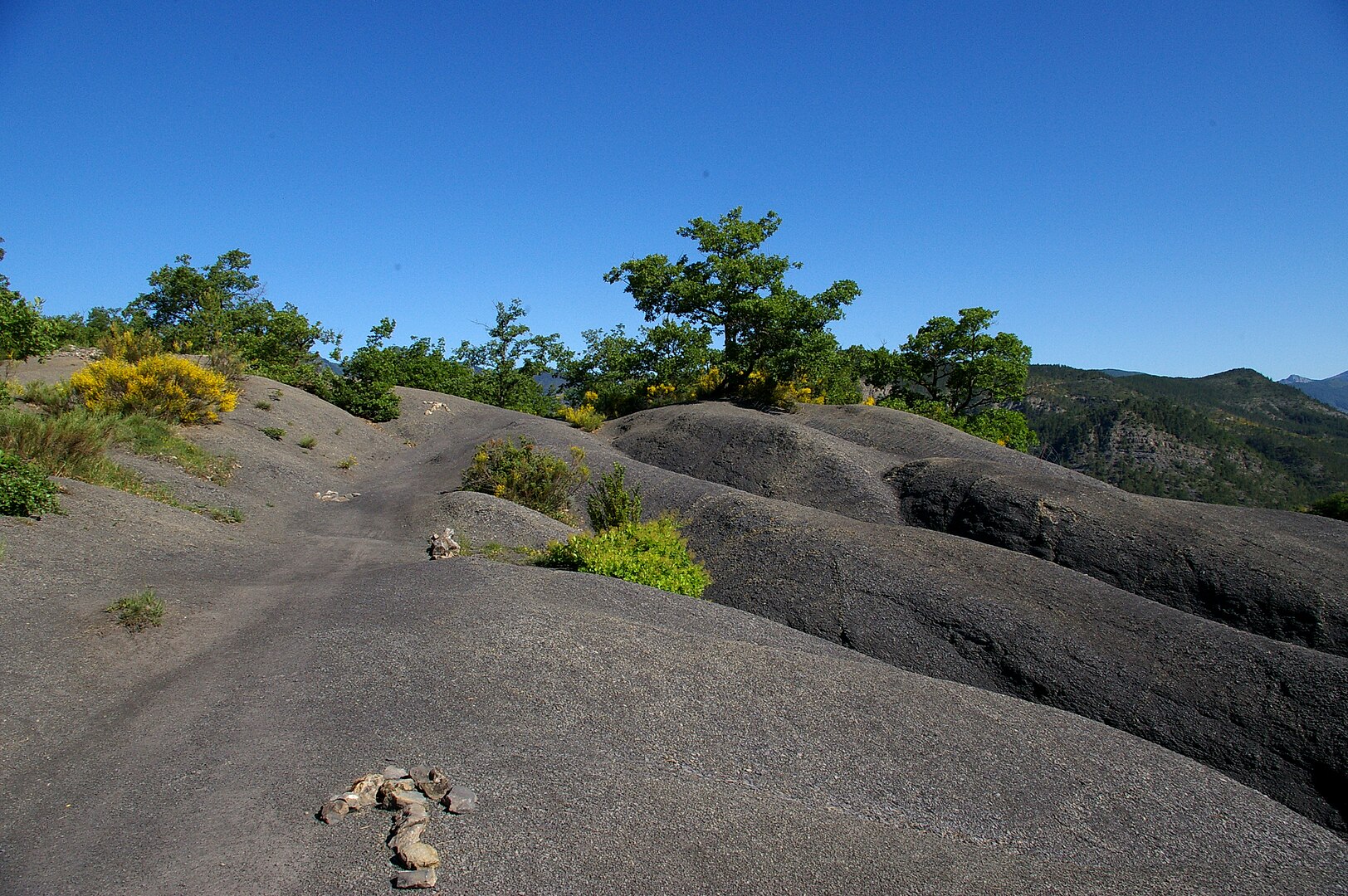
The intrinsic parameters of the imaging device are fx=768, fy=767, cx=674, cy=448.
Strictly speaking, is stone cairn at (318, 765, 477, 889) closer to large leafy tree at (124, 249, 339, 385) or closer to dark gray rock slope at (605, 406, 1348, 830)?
dark gray rock slope at (605, 406, 1348, 830)

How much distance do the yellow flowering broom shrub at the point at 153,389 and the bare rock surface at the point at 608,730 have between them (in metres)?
7.87

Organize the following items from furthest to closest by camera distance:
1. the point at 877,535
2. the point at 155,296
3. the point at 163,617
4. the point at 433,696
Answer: the point at 155,296 < the point at 877,535 < the point at 163,617 < the point at 433,696

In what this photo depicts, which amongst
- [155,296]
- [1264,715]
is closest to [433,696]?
[1264,715]

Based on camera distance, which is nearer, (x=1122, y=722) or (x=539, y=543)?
(x=1122, y=722)

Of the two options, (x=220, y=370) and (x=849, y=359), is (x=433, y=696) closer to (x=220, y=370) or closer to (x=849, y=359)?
(x=220, y=370)

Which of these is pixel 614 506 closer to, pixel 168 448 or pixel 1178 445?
pixel 168 448

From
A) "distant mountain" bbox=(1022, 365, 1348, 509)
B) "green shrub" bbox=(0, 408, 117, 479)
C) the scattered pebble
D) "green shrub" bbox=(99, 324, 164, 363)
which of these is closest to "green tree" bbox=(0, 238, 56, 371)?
"green shrub" bbox=(0, 408, 117, 479)

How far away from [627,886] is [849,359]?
1310 inches

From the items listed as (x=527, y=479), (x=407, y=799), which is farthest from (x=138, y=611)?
(x=527, y=479)

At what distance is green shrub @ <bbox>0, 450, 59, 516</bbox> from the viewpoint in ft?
27.8

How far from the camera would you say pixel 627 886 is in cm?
369

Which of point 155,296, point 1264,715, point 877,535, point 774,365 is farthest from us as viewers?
point 155,296

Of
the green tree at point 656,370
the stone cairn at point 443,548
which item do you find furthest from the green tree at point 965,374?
the stone cairn at point 443,548

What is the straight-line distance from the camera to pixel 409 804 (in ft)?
13.2
